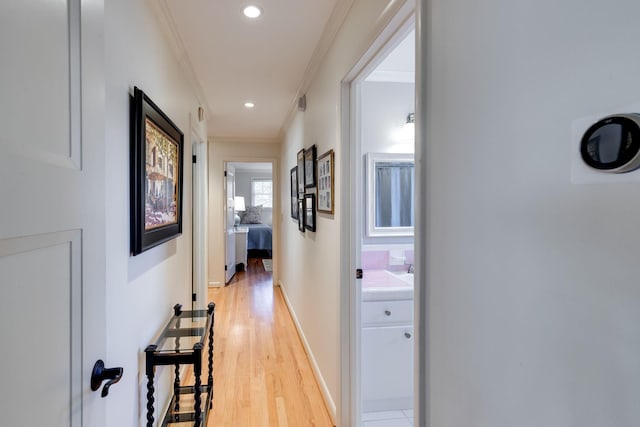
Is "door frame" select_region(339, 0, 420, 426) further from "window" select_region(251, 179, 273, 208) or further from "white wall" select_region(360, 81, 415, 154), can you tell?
"window" select_region(251, 179, 273, 208)

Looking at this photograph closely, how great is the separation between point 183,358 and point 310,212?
157cm

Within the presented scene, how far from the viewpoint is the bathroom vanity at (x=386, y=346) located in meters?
2.15

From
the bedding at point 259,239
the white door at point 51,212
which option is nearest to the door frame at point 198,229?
the white door at point 51,212

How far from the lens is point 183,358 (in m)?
1.65

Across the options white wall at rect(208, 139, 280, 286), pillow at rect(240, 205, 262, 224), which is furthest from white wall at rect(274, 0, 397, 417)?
pillow at rect(240, 205, 262, 224)

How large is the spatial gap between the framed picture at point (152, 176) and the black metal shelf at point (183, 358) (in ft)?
1.80

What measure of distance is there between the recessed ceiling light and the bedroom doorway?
16.6 feet

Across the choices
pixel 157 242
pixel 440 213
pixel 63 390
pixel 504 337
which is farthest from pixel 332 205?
pixel 63 390

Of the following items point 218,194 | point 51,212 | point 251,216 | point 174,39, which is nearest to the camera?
point 51,212

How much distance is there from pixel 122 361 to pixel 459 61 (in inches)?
63.7

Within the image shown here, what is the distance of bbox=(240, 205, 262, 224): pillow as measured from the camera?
373 inches

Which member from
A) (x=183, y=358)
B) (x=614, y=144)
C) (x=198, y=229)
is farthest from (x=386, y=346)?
(x=198, y=229)

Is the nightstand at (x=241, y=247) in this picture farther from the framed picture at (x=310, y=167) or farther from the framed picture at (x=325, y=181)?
the framed picture at (x=325, y=181)

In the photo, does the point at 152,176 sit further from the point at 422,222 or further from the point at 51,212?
the point at 422,222
